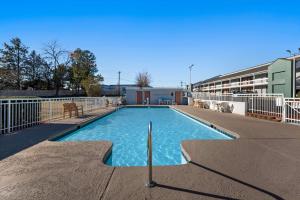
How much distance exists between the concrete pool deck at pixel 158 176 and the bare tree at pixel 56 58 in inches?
1758

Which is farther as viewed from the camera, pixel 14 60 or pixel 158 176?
pixel 14 60

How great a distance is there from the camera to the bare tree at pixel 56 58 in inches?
1823

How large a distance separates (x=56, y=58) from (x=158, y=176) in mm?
48045

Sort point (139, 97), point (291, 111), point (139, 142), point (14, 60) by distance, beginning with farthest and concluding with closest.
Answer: point (14, 60), point (139, 97), point (291, 111), point (139, 142)

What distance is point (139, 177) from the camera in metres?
3.68

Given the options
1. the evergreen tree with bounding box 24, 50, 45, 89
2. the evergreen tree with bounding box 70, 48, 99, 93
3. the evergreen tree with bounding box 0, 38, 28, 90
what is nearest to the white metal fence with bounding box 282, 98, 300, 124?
the evergreen tree with bounding box 70, 48, 99, 93

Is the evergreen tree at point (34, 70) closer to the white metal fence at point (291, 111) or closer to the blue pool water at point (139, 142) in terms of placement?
the blue pool water at point (139, 142)

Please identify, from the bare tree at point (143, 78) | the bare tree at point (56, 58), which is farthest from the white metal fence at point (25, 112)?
the bare tree at point (143, 78)

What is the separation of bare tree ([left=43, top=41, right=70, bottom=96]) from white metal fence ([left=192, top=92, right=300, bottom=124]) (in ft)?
122

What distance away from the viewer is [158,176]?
369 centimetres

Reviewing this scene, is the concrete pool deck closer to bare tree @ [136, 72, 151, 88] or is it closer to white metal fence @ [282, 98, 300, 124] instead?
white metal fence @ [282, 98, 300, 124]

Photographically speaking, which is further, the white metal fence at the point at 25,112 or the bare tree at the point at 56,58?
the bare tree at the point at 56,58

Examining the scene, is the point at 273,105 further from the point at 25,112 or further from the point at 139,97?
the point at 139,97

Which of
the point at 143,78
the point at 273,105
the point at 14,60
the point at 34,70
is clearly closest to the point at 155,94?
the point at 273,105
